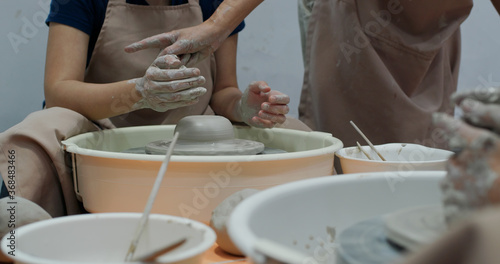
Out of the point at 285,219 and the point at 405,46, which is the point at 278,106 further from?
the point at 285,219

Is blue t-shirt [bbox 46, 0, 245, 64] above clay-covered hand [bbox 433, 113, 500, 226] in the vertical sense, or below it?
above

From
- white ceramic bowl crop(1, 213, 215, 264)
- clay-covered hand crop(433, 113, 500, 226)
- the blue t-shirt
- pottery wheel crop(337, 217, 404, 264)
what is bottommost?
white ceramic bowl crop(1, 213, 215, 264)

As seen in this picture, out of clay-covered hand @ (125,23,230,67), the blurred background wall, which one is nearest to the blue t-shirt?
clay-covered hand @ (125,23,230,67)

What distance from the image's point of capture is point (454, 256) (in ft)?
1.23

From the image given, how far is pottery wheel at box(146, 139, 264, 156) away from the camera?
129 cm

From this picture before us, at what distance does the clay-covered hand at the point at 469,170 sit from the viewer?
1.51ft

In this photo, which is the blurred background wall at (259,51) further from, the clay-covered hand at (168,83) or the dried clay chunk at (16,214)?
the dried clay chunk at (16,214)

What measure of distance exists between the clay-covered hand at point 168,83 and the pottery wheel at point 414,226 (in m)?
0.84

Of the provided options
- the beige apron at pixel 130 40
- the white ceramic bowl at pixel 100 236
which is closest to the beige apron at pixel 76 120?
the beige apron at pixel 130 40

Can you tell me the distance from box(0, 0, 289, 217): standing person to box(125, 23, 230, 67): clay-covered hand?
0.07 meters

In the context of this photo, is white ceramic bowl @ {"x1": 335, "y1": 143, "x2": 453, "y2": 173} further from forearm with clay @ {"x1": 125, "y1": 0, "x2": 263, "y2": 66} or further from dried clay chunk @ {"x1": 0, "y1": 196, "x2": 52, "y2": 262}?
dried clay chunk @ {"x1": 0, "y1": 196, "x2": 52, "y2": 262}

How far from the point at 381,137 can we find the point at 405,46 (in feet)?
1.29

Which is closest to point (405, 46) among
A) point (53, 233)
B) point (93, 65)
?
point (93, 65)

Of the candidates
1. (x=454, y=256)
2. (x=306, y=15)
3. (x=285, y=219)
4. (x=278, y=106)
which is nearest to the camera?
(x=454, y=256)
